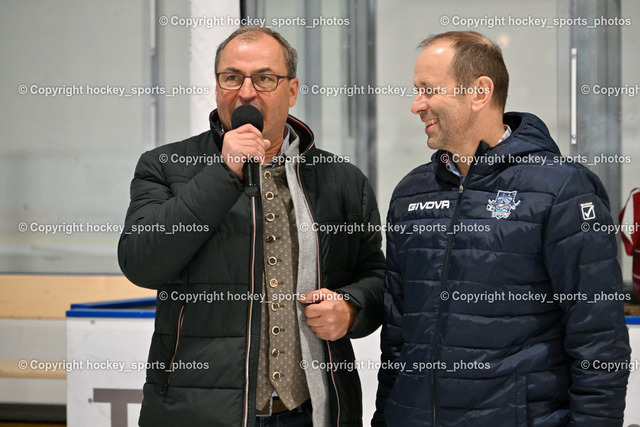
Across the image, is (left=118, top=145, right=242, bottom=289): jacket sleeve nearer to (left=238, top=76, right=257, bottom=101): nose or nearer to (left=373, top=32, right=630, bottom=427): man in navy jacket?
(left=238, top=76, right=257, bottom=101): nose

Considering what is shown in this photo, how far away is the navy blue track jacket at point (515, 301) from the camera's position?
4.69 ft

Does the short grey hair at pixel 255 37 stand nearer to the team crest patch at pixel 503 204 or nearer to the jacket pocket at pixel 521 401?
the team crest patch at pixel 503 204

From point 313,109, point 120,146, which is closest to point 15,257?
point 120,146

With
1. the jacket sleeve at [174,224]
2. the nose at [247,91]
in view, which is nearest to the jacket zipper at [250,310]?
the jacket sleeve at [174,224]

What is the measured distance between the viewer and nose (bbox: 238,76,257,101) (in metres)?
1.70

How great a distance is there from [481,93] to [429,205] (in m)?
0.28

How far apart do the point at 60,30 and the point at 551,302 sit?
4313 millimetres

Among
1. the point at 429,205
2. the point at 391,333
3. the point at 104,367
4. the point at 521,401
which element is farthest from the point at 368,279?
the point at 104,367

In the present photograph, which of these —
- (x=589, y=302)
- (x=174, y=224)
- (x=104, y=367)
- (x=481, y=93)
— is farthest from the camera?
(x=104, y=367)

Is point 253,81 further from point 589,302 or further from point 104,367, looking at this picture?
point 104,367

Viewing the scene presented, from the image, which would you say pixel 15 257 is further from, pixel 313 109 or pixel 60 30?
pixel 313 109

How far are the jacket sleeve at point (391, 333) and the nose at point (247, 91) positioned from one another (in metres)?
0.47

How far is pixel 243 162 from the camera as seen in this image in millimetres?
1548

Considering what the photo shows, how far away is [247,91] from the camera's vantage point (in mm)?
1703
